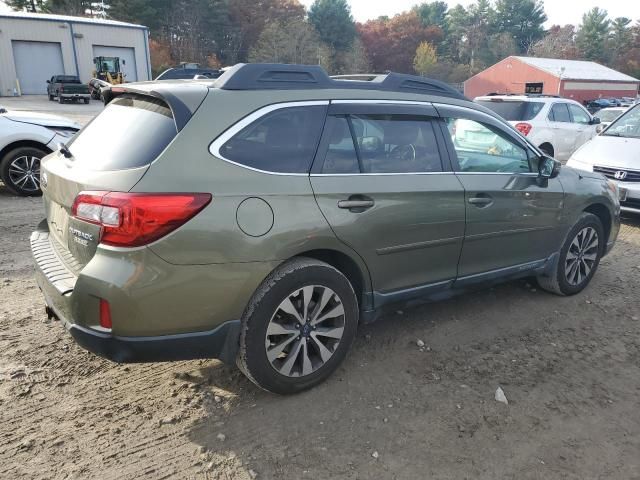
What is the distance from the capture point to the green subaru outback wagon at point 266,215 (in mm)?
2482

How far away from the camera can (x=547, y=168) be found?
4125 mm

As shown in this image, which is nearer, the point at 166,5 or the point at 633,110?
the point at 633,110

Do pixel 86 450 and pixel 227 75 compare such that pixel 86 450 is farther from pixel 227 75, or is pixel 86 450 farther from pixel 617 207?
pixel 617 207

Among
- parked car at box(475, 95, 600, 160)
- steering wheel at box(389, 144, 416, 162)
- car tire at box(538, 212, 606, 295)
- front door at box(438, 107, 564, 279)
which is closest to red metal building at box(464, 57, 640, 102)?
parked car at box(475, 95, 600, 160)

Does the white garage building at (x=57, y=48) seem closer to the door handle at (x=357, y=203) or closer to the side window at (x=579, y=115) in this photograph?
the side window at (x=579, y=115)

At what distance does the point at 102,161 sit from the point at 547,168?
3279mm

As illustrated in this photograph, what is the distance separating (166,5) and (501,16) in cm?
6209

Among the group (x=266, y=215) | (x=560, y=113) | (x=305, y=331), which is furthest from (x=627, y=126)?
(x=266, y=215)

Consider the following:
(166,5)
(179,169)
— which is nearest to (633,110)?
(179,169)

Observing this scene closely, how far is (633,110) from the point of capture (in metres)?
8.27

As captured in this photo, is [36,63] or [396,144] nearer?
[396,144]

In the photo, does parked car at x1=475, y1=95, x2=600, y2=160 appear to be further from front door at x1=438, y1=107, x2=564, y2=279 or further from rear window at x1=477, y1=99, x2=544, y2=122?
front door at x1=438, y1=107, x2=564, y2=279

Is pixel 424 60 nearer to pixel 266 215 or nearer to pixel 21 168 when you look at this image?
pixel 21 168

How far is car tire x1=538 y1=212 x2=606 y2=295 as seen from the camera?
178 inches
